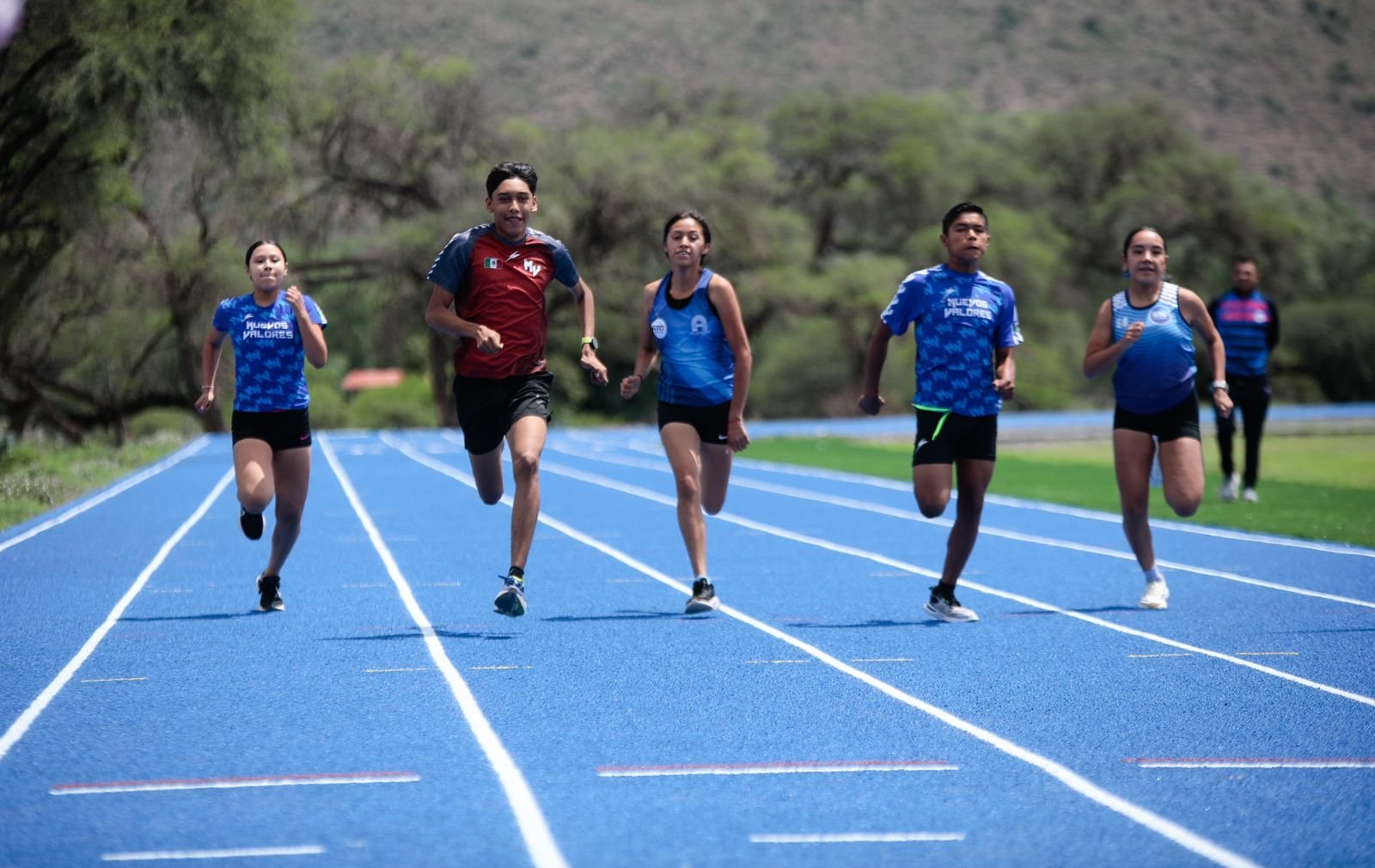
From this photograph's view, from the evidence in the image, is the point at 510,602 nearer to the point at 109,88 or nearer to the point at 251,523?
the point at 251,523

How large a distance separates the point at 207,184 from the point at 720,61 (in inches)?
3549

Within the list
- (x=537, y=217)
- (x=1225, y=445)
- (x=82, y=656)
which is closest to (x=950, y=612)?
(x=82, y=656)

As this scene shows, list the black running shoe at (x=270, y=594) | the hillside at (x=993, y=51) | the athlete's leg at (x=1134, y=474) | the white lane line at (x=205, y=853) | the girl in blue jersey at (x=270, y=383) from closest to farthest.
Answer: the white lane line at (x=205, y=853) < the girl in blue jersey at (x=270, y=383) < the athlete's leg at (x=1134, y=474) < the black running shoe at (x=270, y=594) < the hillside at (x=993, y=51)

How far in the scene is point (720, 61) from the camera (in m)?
126

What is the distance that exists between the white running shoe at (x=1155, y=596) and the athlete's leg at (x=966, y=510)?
110 centimetres

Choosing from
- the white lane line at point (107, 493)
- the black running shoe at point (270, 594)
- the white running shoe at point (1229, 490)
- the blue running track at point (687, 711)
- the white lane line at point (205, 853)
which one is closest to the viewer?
the white lane line at point (205, 853)

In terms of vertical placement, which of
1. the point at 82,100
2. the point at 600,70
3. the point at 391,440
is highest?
the point at 600,70

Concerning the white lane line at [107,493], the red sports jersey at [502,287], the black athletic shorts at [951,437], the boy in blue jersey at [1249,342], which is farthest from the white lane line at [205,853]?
the boy in blue jersey at [1249,342]

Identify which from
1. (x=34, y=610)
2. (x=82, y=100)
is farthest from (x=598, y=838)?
(x=82, y=100)

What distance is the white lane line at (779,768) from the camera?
5.38 metres

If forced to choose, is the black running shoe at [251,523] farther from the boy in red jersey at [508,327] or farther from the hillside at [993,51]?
the hillside at [993,51]

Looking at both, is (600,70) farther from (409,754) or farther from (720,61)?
(409,754)

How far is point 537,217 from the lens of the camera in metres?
45.2

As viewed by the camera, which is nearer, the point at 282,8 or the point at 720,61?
the point at 282,8
